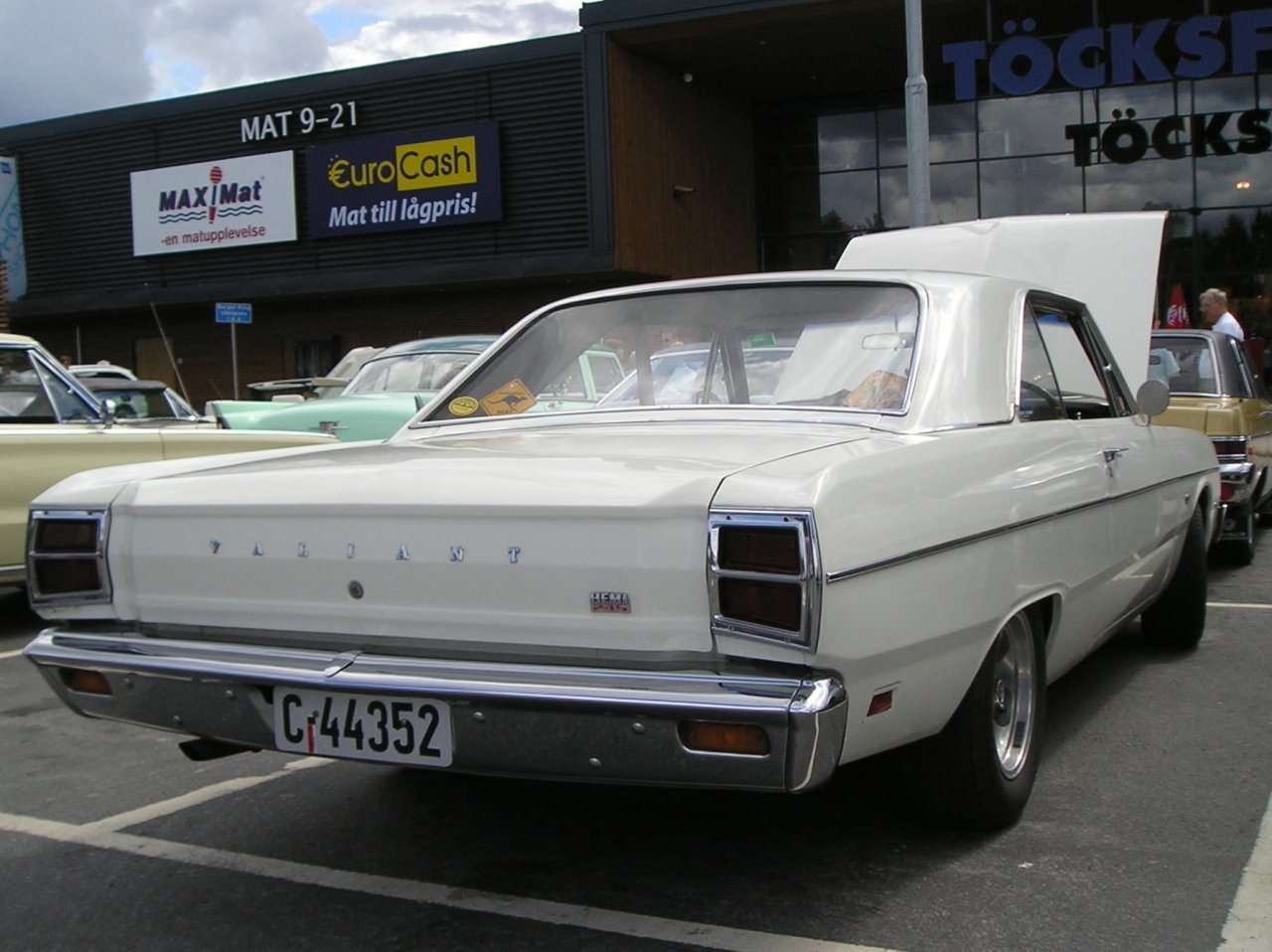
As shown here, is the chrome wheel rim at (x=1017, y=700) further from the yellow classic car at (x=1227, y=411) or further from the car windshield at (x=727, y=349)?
the yellow classic car at (x=1227, y=411)

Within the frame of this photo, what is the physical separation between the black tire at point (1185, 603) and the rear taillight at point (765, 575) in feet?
11.3

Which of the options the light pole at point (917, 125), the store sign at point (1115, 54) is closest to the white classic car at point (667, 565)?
the light pole at point (917, 125)

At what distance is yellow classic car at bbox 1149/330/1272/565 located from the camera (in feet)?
25.1

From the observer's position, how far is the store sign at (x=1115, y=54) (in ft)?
61.9

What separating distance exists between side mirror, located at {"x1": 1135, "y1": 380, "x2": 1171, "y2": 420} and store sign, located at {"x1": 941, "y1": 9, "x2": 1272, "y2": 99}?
1567 centimetres

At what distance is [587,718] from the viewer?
2547mm

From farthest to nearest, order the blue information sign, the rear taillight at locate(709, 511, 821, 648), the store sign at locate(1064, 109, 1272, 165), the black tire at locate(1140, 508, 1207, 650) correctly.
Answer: the store sign at locate(1064, 109, 1272, 165)
the blue information sign
the black tire at locate(1140, 508, 1207, 650)
the rear taillight at locate(709, 511, 821, 648)

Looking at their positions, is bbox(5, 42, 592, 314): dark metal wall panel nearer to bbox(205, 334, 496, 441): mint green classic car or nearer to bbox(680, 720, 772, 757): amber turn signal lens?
bbox(205, 334, 496, 441): mint green classic car

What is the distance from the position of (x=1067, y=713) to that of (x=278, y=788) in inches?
106

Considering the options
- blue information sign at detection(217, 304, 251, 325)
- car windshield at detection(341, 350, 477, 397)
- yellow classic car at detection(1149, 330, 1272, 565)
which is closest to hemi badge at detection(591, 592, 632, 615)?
yellow classic car at detection(1149, 330, 1272, 565)

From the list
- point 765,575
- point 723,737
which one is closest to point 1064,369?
point 765,575

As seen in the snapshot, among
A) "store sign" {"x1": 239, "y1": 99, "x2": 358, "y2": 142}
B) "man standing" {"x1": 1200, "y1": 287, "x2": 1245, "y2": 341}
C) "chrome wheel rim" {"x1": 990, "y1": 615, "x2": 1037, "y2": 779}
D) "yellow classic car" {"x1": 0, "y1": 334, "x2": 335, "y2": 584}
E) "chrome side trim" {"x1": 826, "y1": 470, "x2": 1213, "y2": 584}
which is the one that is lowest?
"chrome wheel rim" {"x1": 990, "y1": 615, "x2": 1037, "y2": 779}

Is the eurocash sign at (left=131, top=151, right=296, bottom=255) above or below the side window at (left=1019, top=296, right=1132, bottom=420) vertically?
above

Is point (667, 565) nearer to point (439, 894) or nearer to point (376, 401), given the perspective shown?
point (439, 894)
